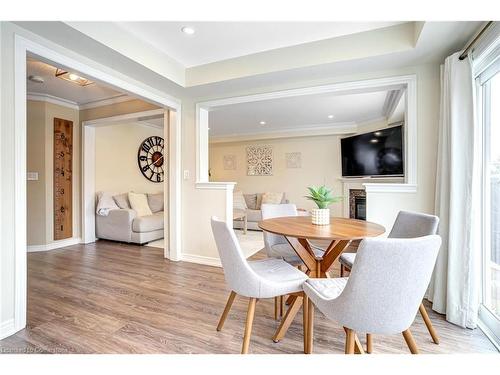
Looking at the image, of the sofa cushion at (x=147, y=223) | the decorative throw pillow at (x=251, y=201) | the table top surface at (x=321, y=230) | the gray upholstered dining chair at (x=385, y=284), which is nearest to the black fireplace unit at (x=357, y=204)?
the decorative throw pillow at (x=251, y=201)

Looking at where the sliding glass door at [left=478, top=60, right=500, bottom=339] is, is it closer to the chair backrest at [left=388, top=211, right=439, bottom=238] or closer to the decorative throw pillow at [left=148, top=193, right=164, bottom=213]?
the chair backrest at [left=388, top=211, right=439, bottom=238]

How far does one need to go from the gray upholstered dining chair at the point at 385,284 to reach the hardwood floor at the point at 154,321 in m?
0.60

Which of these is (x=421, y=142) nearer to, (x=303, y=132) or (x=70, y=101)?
(x=303, y=132)

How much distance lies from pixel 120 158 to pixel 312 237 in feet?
15.9

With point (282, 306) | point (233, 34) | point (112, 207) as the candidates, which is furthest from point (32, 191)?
point (282, 306)

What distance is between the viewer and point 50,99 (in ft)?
13.2

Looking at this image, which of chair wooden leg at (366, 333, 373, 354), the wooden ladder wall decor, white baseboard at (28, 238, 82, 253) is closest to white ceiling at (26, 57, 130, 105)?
the wooden ladder wall decor

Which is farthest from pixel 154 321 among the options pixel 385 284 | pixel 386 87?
pixel 386 87

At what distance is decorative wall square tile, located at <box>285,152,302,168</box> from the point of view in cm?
638

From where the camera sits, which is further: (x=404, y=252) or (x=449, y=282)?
(x=449, y=282)

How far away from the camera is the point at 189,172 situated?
3.44m

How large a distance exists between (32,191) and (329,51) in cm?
460

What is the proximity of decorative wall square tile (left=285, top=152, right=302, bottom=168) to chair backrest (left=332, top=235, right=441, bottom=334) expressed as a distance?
5.37 m
